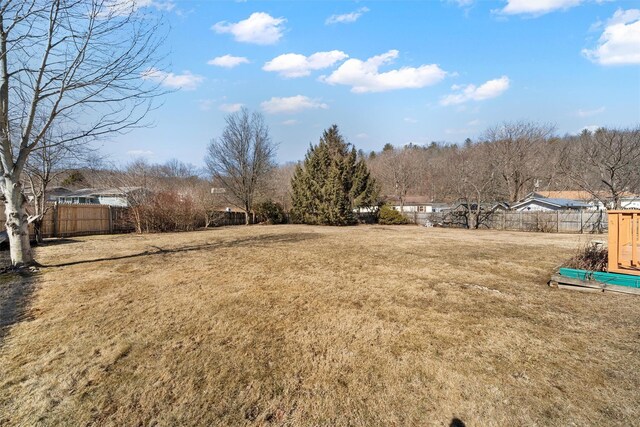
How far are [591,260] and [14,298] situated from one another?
34.8 ft

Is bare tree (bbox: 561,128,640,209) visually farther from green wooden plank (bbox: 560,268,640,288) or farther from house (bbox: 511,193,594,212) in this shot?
green wooden plank (bbox: 560,268,640,288)

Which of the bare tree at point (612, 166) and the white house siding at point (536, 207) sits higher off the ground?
the bare tree at point (612, 166)

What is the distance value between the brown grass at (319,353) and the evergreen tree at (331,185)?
18687 millimetres

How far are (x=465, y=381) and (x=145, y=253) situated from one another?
9486mm

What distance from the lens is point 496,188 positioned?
3441 centimetres

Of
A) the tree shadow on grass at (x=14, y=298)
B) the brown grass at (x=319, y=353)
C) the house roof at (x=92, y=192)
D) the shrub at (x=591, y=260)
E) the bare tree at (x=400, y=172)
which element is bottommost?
the brown grass at (x=319, y=353)

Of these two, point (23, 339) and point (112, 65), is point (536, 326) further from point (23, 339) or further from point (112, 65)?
point (112, 65)

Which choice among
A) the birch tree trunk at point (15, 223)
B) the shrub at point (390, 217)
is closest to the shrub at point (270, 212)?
the shrub at point (390, 217)

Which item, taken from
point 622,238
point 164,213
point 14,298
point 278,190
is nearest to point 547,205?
point 622,238

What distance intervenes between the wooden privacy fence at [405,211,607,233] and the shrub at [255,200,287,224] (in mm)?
13222

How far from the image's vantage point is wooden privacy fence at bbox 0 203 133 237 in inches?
566

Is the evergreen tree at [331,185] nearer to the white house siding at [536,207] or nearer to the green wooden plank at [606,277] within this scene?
the white house siding at [536,207]

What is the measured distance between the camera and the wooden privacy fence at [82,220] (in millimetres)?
14383

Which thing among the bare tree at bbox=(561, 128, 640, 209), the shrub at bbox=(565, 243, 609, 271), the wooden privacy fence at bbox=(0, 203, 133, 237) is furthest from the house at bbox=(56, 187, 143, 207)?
the bare tree at bbox=(561, 128, 640, 209)
